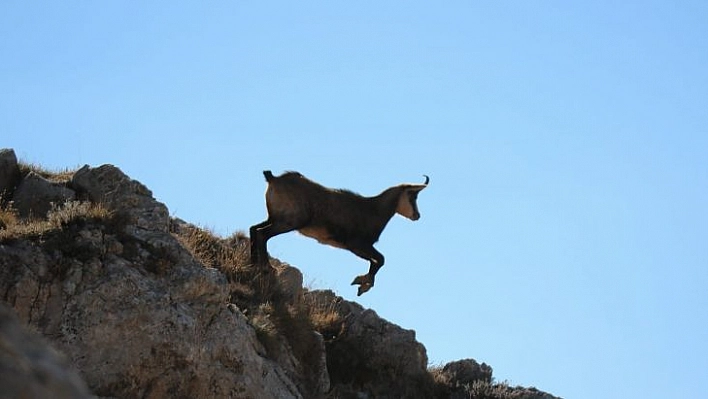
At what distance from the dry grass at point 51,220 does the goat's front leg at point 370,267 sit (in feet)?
20.5

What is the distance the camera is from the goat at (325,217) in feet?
51.9

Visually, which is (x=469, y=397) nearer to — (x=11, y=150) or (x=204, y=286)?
(x=204, y=286)

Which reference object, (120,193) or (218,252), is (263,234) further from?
(120,193)

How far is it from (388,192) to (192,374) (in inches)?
359

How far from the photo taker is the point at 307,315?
1361 cm

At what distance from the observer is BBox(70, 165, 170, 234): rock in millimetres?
12180

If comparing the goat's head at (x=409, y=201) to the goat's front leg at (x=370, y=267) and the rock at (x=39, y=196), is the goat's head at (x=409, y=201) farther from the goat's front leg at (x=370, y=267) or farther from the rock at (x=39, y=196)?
the rock at (x=39, y=196)

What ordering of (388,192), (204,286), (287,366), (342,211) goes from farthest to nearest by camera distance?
(388,192)
(342,211)
(287,366)
(204,286)

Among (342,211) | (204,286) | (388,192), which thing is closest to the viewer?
(204,286)

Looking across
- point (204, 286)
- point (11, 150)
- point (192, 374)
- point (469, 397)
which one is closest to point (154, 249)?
point (204, 286)

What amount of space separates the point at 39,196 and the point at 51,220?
279 centimetres

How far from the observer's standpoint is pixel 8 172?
1411 cm

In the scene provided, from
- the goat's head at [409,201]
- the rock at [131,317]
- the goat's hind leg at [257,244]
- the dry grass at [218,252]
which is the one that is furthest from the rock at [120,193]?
the goat's head at [409,201]

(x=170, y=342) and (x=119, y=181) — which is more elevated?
(x=119, y=181)
